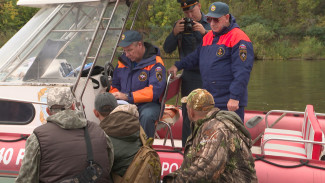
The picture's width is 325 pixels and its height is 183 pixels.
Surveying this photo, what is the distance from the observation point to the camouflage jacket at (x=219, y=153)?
2.74 m

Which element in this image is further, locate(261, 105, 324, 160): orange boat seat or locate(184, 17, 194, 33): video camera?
locate(184, 17, 194, 33): video camera

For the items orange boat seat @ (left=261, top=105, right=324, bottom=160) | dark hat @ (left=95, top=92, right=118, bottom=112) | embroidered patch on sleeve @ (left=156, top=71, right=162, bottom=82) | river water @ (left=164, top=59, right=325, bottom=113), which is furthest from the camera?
river water @ (left=164, top=59, right=325, bottom=113)

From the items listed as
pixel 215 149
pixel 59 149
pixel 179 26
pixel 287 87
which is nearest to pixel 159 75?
pixel 179 26

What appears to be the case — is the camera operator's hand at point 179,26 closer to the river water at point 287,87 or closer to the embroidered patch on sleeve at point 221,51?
the embroidered patch on sleeve at point 221,51

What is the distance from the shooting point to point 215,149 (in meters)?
2.74

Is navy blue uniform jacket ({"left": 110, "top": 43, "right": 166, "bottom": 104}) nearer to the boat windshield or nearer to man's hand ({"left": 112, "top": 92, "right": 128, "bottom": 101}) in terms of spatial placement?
man's hand ({"left": 112, "top": 92, "right": 128, "bottom": 101})

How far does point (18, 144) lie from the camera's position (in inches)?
166

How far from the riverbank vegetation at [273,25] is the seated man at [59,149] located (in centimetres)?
2258

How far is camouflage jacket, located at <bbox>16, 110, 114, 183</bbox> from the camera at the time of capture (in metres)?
2.55

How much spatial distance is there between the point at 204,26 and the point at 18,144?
222 centimetres

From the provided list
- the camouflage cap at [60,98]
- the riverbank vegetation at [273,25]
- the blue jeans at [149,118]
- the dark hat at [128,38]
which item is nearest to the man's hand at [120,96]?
the blue jeans at [149,118]

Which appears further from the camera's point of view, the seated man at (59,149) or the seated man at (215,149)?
the seated man at (215,149)

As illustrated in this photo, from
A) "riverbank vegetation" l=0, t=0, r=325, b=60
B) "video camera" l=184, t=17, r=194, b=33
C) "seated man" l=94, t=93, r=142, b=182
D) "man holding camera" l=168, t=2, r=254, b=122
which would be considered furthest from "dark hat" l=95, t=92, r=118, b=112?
"riverbank vegetation" l=0, t=0, r=325, b=60

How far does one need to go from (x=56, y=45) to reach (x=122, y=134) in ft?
5.99
